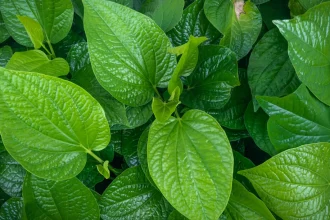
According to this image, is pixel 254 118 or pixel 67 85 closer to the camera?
pixel 67 85

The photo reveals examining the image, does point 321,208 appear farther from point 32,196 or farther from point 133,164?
point 32,196

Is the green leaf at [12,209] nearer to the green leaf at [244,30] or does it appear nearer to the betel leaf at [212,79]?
the betel leaf at [212,79]

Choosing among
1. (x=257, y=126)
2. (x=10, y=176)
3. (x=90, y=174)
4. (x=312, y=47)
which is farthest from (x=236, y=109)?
(x=10, y=176)

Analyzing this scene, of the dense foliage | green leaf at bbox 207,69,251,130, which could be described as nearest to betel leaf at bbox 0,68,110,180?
the dense foliage

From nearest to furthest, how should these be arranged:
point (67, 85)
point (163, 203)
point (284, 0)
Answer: point (67, 85), point (163, 203), point (284, 0)

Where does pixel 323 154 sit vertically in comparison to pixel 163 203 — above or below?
above

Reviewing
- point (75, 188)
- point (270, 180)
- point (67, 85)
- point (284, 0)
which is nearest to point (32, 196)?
point (75, 188)

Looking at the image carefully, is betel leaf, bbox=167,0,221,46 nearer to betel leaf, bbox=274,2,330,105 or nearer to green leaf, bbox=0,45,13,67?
betel leaf, bbox=274,2,330,105

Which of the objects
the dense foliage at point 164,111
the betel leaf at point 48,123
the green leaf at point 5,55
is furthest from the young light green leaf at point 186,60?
the green leaf at point 5,55
